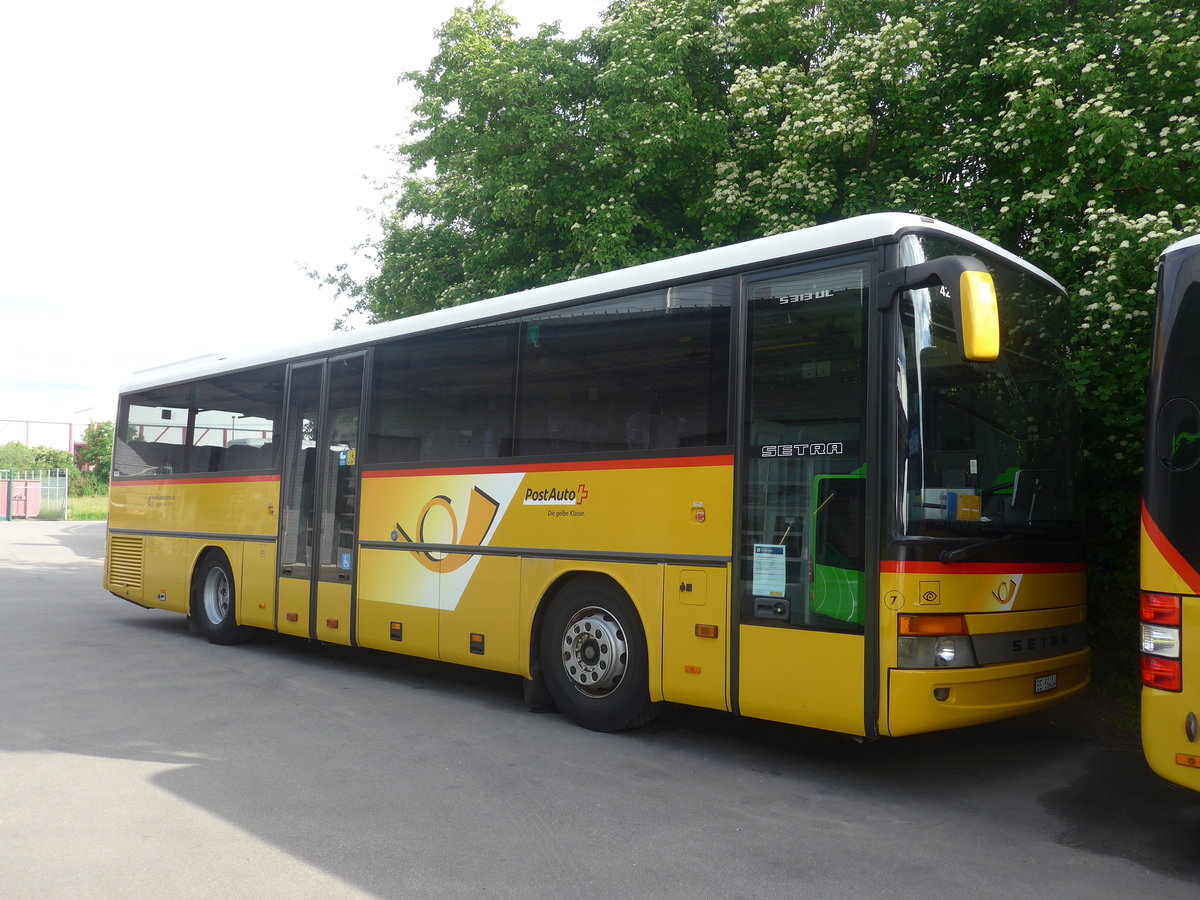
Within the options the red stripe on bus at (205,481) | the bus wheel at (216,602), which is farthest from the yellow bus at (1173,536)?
the bus wheel at (216,602)

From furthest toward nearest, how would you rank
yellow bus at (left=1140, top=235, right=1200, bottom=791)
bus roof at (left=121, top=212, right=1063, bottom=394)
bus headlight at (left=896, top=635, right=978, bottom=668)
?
bus roof at (left=121, top=212, right=1063, bottom=394)
bus headlight at (left=896, top=635, right=978, bottom=668)
yellow bus at (left=1140, top=235, right=1200, bottom=791)

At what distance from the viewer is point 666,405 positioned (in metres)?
6.62

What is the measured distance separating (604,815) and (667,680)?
1395 millimetres

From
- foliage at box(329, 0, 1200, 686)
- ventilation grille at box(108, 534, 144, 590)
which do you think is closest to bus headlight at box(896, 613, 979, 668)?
foliage at box(329, 0, 1200, 686)

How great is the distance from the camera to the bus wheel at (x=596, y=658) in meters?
6.78

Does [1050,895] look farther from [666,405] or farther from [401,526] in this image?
[401,526]

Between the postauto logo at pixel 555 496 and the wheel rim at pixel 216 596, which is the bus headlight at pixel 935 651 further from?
the wheel rim at pixel 216 596

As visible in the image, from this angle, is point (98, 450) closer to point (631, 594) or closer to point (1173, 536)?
point (631, 594)

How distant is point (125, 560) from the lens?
13.2m

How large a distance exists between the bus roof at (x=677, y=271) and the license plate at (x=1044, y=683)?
2.57m

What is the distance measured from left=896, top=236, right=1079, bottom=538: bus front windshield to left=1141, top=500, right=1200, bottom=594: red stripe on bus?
1052 millimetres

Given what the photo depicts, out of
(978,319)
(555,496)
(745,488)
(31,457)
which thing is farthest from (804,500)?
(31,457)

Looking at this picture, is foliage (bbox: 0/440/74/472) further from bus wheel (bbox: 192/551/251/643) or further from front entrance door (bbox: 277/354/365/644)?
front entrance door (bbox: 277/354/365/644)

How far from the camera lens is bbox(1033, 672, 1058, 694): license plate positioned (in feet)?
19.1
